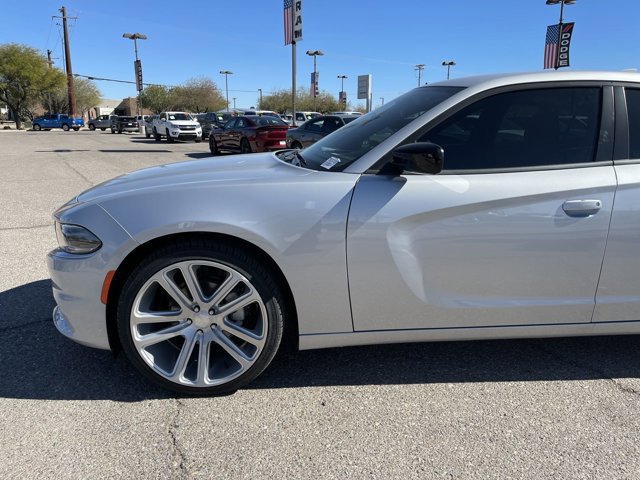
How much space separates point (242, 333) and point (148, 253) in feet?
2.07

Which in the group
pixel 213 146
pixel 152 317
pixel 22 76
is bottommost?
pixel 152 317

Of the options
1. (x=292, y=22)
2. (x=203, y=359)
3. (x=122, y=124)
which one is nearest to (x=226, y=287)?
(x=203, y=359)

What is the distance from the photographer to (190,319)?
2.58 m

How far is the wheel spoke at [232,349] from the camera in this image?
8.49ft

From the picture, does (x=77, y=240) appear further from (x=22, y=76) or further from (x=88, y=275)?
(x=22, y=76)

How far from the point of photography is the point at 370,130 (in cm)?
304

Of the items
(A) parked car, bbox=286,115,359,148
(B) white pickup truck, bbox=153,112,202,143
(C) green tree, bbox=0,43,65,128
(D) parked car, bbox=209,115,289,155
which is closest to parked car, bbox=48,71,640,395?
(A) parked car, bbox=286,115,359,148

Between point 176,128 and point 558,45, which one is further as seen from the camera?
point 176,128

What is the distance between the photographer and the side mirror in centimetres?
239

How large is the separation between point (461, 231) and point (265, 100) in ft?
304

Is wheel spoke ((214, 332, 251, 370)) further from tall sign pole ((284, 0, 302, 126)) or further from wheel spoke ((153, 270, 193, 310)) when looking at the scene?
tall sign pole ((284, 0, 302, 126))

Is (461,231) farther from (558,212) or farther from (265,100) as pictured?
(265,100)

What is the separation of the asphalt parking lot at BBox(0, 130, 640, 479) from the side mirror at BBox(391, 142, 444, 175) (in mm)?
1213

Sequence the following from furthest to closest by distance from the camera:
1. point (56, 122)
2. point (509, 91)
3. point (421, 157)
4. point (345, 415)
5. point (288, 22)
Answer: point (56, 122), point (288, 22), point (509, 91), point (345, 415), point (421, 157)
